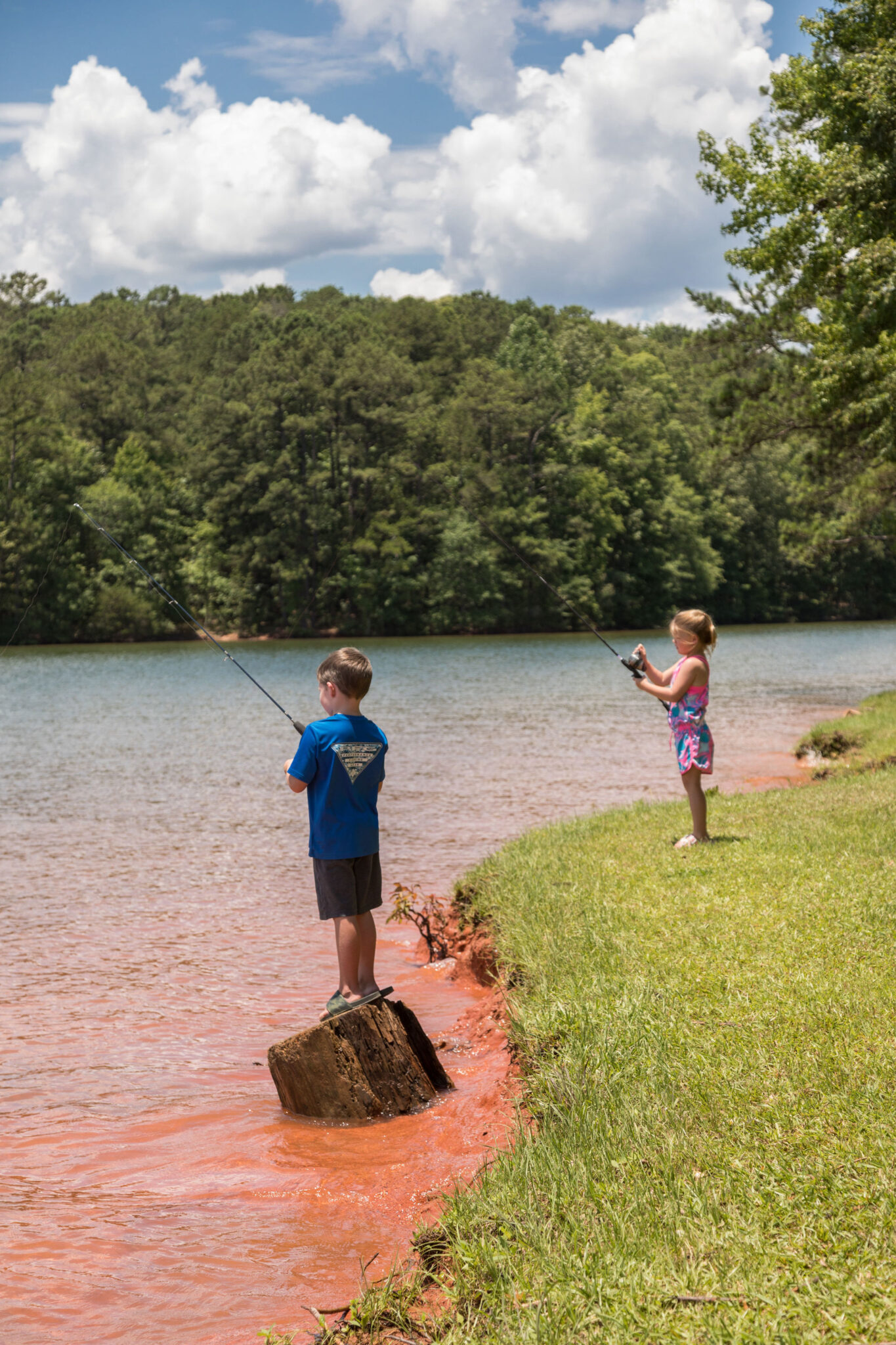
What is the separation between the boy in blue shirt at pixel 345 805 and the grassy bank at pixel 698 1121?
3.08ft

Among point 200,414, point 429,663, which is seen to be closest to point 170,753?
point 429,663

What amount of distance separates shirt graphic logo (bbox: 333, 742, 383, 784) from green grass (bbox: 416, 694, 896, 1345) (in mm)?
1428

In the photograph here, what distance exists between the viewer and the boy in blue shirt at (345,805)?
5.68m

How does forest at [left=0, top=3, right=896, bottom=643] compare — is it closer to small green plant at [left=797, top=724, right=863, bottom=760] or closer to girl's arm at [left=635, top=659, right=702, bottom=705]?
small green plant at [left=797, top=724, right=863, bottom=760]

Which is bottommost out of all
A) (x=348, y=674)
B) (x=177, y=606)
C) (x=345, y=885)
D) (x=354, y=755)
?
(x=345, y=885)

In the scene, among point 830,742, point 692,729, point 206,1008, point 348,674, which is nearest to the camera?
point 348,674

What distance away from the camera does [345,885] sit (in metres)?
5.76

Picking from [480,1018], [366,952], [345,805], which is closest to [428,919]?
[480,1018]

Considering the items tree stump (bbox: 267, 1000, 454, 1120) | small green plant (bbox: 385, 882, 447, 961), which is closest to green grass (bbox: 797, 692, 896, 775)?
small green plant (bbox: 385, 882, 447, 961)

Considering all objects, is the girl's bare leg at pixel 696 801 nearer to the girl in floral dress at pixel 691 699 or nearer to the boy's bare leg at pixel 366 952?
the girl in floral dress at pixel 691 699

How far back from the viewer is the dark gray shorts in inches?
227

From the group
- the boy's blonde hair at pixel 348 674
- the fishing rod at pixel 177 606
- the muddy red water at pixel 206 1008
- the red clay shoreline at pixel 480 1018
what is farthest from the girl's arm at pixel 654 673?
the boy's blonde hair at pixel 348 674

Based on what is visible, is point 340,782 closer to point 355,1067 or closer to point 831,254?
point 355,1067

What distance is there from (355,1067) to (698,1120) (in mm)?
2072
